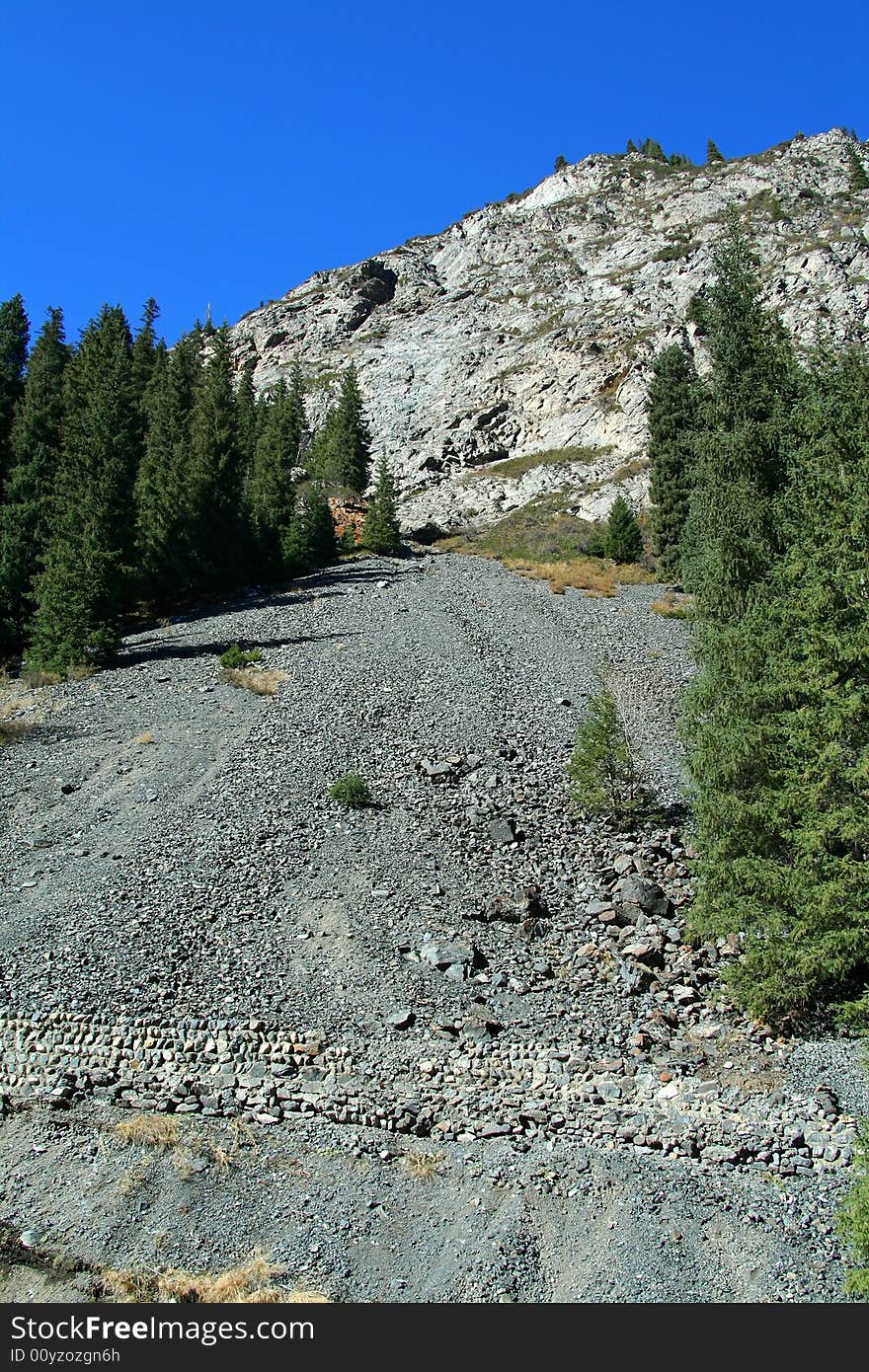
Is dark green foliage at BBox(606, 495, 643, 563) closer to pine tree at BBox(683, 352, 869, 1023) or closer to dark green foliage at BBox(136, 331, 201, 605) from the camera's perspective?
dark green foliage at BBox(136, 331, 201, 605)

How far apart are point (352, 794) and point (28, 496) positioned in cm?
2869

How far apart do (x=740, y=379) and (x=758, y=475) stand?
369 centimetres

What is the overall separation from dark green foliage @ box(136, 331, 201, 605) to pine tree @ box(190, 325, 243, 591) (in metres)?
0.35

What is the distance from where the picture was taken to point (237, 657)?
30.4m

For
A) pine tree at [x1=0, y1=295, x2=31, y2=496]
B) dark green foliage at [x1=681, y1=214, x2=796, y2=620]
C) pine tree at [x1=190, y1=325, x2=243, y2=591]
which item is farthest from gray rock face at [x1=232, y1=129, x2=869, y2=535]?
dark green foliage at [x1=681, y1=214, x2=796, y2=620]

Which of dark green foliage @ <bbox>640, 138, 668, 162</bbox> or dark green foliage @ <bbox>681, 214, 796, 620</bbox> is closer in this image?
dark green foliage @ <bbox>681, 214, 796, 620</bbox>

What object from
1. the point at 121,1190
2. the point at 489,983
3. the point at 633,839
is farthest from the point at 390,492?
the point at 121,1190

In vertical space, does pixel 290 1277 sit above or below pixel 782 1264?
above

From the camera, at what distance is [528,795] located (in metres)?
20.5

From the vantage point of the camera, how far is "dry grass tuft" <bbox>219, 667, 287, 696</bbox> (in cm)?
2808

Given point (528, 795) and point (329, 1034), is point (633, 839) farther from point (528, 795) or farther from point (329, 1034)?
point (329, 1034)

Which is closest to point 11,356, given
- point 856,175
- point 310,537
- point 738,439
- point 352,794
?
point 310,537

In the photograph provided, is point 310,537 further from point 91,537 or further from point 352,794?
point 352,794
